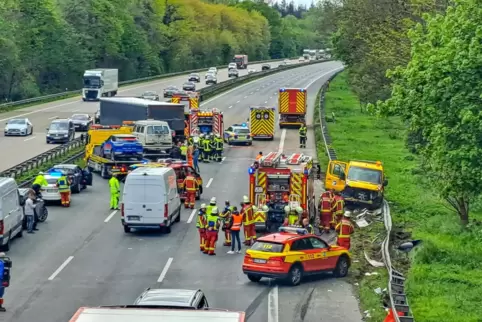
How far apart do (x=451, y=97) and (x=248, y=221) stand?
23.5 ft

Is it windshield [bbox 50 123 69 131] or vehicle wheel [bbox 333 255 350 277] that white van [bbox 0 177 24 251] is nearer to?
vehicle wheel [bbox 333 255 350 277]

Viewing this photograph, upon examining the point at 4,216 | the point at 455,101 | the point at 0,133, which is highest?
the point at 455,101

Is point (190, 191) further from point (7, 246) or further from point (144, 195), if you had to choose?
point (7, 246)

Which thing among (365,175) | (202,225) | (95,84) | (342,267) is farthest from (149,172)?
(95,84)

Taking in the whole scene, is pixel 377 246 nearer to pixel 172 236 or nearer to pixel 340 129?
pixel 172 236

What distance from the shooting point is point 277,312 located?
22.4 m

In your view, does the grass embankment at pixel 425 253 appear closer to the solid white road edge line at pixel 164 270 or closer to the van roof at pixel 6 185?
the solid white road edge line at pixel 164 270

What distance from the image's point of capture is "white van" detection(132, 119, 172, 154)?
163ft

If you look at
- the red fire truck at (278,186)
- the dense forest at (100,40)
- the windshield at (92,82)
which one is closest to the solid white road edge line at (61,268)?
the red fire truck at (278,186)

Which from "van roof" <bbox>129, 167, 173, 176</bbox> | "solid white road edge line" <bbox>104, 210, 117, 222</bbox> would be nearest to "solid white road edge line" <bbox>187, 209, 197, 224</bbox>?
"solid white road edge line" <bbox>104, 210, 117, 222</bbox>

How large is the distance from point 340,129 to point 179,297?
5565 cm

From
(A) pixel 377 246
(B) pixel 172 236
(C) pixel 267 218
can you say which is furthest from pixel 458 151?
(B) pixel 172 236

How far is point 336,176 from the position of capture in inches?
1538

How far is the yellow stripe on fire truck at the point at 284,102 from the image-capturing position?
6700 cm
